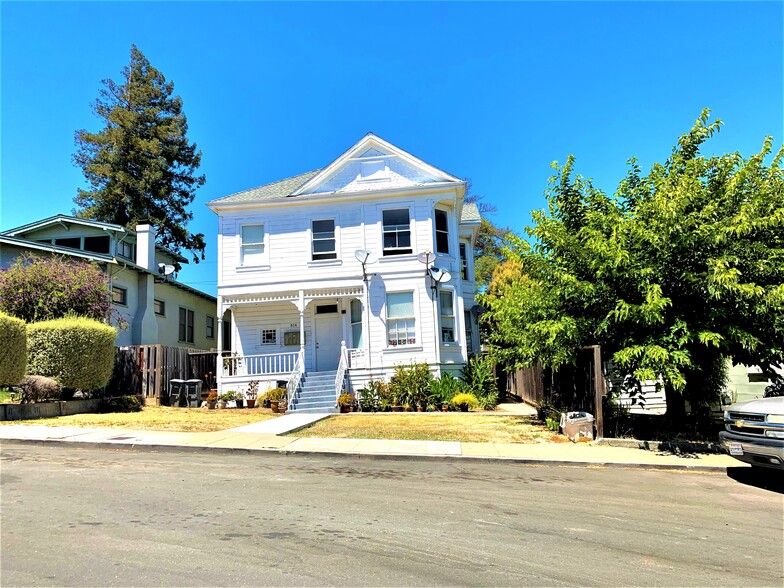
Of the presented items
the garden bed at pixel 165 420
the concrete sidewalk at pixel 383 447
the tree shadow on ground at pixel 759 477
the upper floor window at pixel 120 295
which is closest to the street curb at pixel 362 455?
the concrete sidewalk at pixel 383 447

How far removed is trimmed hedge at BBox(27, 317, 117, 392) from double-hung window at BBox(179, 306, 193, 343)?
12.2 meters

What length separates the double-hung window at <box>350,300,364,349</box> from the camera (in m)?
20.1

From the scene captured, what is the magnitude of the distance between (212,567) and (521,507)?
359 centimetres

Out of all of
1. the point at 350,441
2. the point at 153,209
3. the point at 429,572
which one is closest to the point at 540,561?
the point at 429,572

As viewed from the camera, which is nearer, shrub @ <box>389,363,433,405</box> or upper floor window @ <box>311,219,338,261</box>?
shrub @ <box>389,363,433,405</box>

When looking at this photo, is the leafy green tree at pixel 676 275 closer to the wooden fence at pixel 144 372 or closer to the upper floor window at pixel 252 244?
the upper floor window at pixel 252 244

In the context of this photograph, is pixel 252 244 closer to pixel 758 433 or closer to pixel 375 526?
pixel 375 526

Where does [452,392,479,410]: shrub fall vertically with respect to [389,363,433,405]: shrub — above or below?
below

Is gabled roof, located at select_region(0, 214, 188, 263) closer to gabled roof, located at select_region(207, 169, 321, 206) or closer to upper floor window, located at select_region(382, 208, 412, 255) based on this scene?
gabled roof, located at select_region(207, 169, 321, 206)

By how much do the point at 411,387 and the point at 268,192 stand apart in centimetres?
974

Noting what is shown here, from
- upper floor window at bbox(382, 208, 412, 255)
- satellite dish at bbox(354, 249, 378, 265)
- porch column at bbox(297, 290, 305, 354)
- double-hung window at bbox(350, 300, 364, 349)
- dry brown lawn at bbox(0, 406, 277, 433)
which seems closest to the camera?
dry brown lawn at bbox(0, 406, 277, 433)

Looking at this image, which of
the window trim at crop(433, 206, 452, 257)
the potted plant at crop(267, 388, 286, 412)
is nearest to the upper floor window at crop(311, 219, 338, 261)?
the window trim at crop(433, 206, 452, 257)

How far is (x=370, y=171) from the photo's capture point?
67.4 feet

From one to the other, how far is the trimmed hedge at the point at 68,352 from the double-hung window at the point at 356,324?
8408 mm
